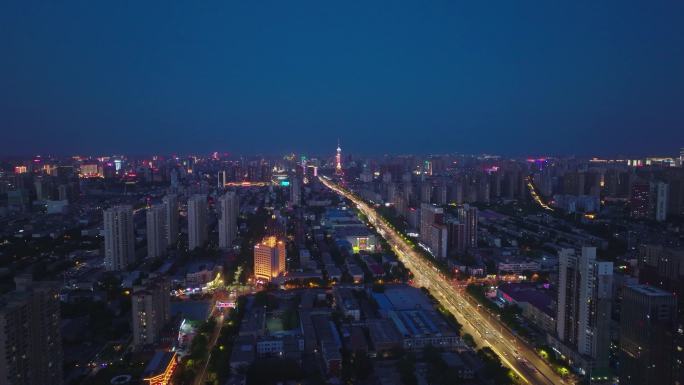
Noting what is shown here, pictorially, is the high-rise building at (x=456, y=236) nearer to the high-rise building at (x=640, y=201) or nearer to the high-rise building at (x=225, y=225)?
the high-rise building at (x=225, y=225)

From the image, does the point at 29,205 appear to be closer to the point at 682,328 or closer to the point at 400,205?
the point at 400,205

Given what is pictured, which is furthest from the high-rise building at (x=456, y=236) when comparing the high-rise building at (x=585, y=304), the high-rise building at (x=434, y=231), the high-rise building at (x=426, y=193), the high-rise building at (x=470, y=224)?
the high-rise building at (x=426, y=193)

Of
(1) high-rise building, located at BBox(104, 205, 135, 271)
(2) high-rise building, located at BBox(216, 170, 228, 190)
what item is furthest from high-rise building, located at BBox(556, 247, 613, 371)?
(2) high-rise building, located at BBox(216, 170, 228, 190)

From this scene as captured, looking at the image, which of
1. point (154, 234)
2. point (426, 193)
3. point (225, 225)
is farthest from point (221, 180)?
point (154, 234)

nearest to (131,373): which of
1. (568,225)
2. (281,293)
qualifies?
(281,293)

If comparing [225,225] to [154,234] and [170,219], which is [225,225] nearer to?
[170,219]

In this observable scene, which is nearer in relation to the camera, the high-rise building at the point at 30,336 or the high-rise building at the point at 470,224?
the high-rise building at the point at 30,336

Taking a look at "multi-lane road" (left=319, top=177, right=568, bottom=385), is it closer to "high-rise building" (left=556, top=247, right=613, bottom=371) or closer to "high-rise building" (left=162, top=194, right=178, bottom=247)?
"high-rise building" (left=556, top=247, right=613, bottom=371)
